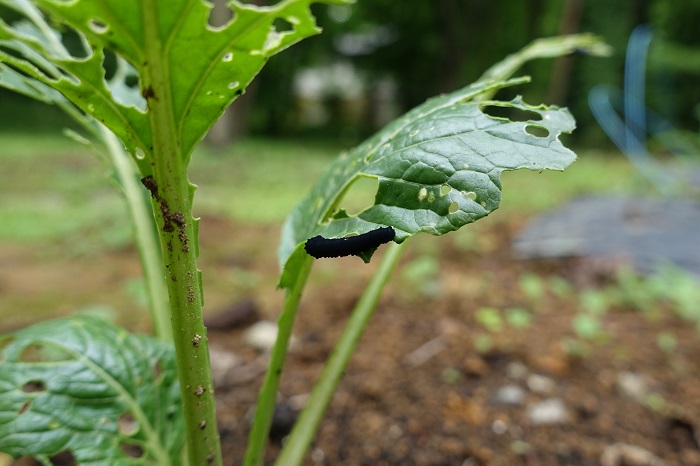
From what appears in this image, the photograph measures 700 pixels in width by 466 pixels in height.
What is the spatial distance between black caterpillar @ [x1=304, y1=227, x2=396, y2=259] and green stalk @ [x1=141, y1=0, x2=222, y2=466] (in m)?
0.11

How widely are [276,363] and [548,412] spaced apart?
2.46ft

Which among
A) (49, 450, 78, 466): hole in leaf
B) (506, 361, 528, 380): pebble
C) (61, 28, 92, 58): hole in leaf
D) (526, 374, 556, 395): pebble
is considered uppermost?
(61, 28, 92, 58): hole in leaf

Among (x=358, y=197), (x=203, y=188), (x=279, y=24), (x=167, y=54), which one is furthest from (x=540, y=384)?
(x=279, y=24)

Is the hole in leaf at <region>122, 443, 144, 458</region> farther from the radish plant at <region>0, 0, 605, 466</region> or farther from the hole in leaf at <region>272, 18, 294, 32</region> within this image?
the hole in leaf at <region>272, 18, 294, 32</region>

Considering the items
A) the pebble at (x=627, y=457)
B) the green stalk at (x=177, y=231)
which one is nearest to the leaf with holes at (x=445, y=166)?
the green stalk at (x=177, y=231)

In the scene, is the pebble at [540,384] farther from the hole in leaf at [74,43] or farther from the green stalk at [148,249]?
A: the hole in leaf at [74,43]

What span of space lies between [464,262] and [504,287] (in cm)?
36

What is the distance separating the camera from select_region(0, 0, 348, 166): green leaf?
15.4 inches

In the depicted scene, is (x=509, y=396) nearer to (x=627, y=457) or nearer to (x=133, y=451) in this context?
(x=627, y=457)

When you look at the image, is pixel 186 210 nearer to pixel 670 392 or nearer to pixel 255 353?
pixel 255 353

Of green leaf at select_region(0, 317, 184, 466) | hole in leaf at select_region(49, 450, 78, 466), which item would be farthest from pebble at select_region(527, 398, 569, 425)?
hole in leaf at select_region(49, 450, 78, 466)

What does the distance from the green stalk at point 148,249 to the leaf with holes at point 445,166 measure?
35 cm

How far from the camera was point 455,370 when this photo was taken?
1.33m

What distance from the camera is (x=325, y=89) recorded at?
1622cm
